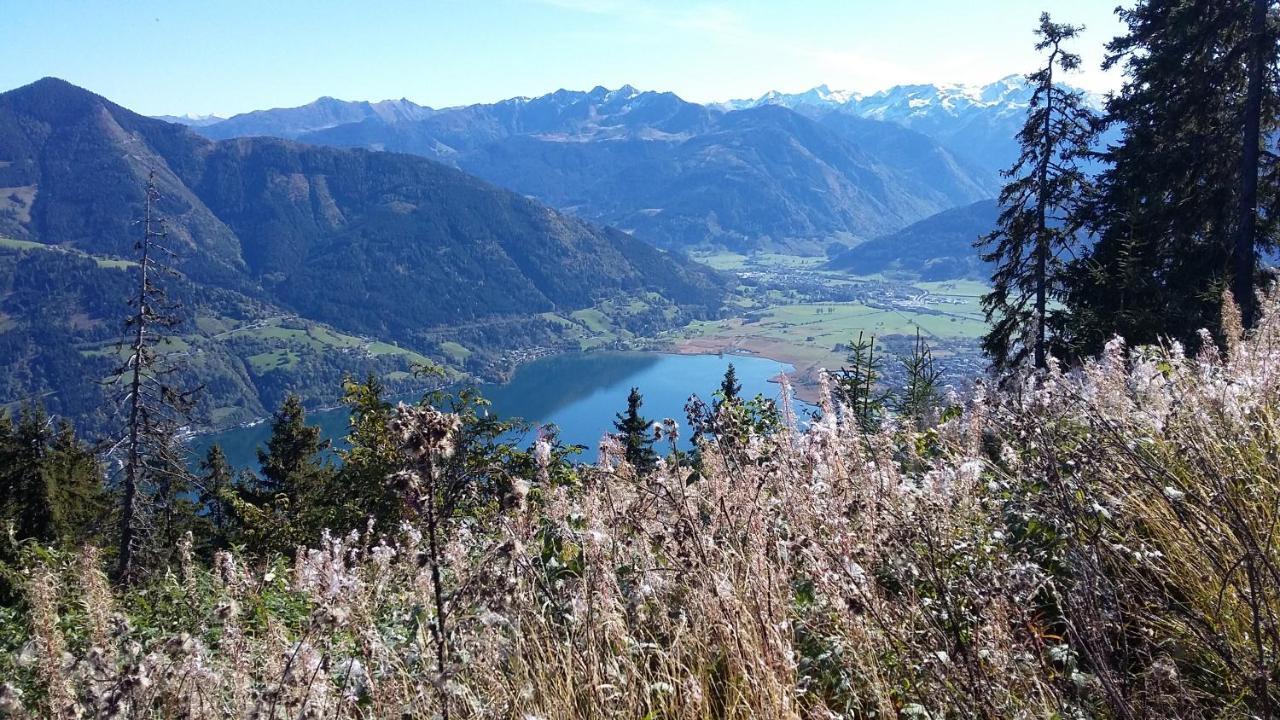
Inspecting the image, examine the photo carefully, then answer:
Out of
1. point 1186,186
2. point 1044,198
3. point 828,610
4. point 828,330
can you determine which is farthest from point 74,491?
point 828,330

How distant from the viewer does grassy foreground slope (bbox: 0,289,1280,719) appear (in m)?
1.98

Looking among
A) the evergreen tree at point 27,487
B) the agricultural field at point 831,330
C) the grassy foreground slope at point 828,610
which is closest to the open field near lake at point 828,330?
the agricultural field at point 831,330

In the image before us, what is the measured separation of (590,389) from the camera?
132m

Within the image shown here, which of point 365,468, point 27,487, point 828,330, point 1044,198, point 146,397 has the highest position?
point 1044,198

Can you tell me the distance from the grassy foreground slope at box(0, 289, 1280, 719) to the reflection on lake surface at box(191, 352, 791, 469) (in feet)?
236

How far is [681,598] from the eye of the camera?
2.87 m

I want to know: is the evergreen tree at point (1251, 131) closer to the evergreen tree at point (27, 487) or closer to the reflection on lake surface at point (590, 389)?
the evergreen tree at point (27, 487)

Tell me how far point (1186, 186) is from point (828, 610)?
1667 cm

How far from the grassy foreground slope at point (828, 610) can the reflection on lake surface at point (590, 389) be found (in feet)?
236

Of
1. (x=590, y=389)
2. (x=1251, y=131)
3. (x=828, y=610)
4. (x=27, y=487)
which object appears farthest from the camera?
(x=590, y=389)

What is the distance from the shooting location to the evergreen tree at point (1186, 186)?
1312 cm

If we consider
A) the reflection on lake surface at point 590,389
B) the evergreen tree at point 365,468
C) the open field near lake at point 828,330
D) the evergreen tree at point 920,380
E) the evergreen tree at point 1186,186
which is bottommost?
the reflection on lake surface at point 590,389

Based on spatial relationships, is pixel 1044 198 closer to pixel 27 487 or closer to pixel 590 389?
pixel 27 487

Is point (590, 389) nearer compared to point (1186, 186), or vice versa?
point (1186, 186)
